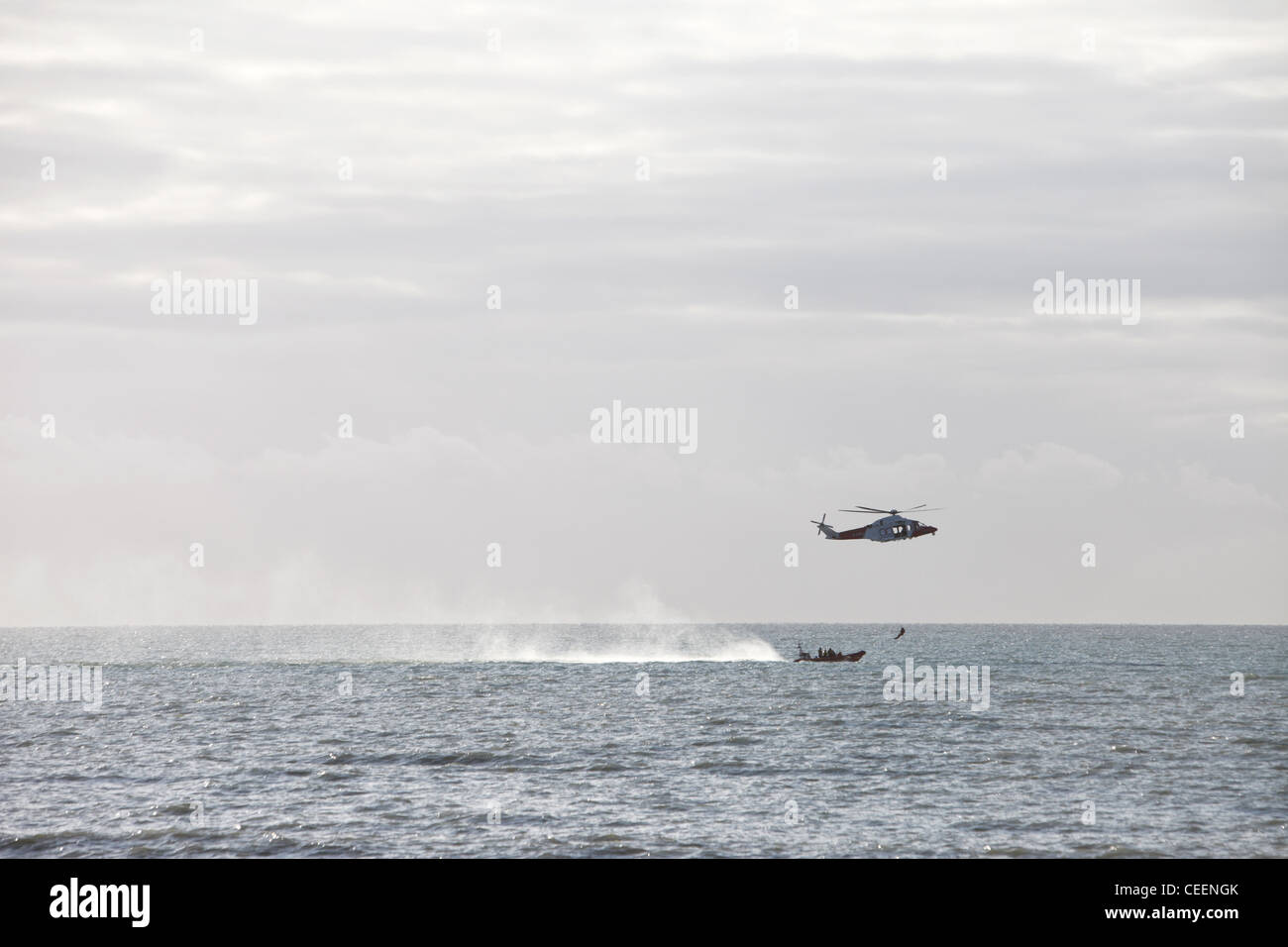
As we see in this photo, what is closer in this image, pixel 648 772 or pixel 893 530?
pixel 648 772

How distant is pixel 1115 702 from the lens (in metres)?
89.0

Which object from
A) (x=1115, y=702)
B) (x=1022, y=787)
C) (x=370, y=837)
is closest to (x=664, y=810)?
(x=370, y=837)

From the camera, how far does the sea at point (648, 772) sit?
1479 inches

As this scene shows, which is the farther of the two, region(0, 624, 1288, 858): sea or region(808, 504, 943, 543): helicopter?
region(808, 504, 943, 543): helicopter

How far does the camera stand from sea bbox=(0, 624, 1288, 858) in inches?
1479

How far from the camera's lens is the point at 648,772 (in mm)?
50844

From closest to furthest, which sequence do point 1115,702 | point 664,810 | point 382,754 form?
point 664,810 → point 382,754 → point 1115,702

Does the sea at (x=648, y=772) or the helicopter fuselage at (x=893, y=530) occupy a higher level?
the helicopter fuselage at (x=893, y=530)

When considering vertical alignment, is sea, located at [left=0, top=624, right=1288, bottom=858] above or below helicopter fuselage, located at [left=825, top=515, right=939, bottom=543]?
below

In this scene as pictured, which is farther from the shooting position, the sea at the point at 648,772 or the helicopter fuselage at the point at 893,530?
the helicopter fuselage at the point at 893,530

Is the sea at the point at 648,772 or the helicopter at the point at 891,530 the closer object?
the sea at the point at 648,772
